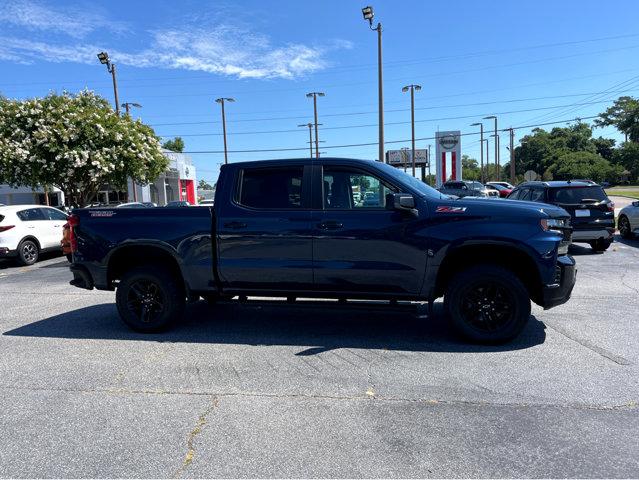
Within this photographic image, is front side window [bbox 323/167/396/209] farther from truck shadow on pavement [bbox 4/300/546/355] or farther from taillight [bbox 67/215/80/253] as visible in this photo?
taillight [bbox 67/215/80/253]

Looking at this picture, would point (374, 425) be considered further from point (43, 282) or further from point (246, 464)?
point (43, 282)

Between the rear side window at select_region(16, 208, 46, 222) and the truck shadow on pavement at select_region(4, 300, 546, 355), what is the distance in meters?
7.33

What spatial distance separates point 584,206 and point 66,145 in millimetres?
17524

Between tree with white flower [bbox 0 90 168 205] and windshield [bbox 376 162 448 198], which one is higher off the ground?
tree with white flower [bbox 0 90 168 205]

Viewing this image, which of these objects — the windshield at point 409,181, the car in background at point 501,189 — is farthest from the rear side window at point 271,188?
the car in background at point 501,189

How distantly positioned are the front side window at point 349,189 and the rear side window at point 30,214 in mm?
10800

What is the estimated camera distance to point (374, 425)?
3.55m

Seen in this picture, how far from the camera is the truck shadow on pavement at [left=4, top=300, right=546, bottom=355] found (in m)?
5.34

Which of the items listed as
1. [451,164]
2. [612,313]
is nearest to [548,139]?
[451,164]

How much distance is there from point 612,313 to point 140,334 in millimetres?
6004

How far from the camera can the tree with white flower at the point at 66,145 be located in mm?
18562

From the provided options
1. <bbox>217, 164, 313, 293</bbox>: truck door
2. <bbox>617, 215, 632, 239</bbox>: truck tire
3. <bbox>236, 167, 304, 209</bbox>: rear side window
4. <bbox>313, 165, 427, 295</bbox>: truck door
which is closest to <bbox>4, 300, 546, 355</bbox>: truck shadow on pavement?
<bbox>313, 165, 427, 295</bbox>: truck door

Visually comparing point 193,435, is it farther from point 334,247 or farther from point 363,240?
point 363,240

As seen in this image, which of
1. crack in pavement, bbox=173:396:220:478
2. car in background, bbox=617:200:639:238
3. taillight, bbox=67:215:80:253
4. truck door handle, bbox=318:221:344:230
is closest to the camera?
crack in pavement, bbox=173:396:220:478
